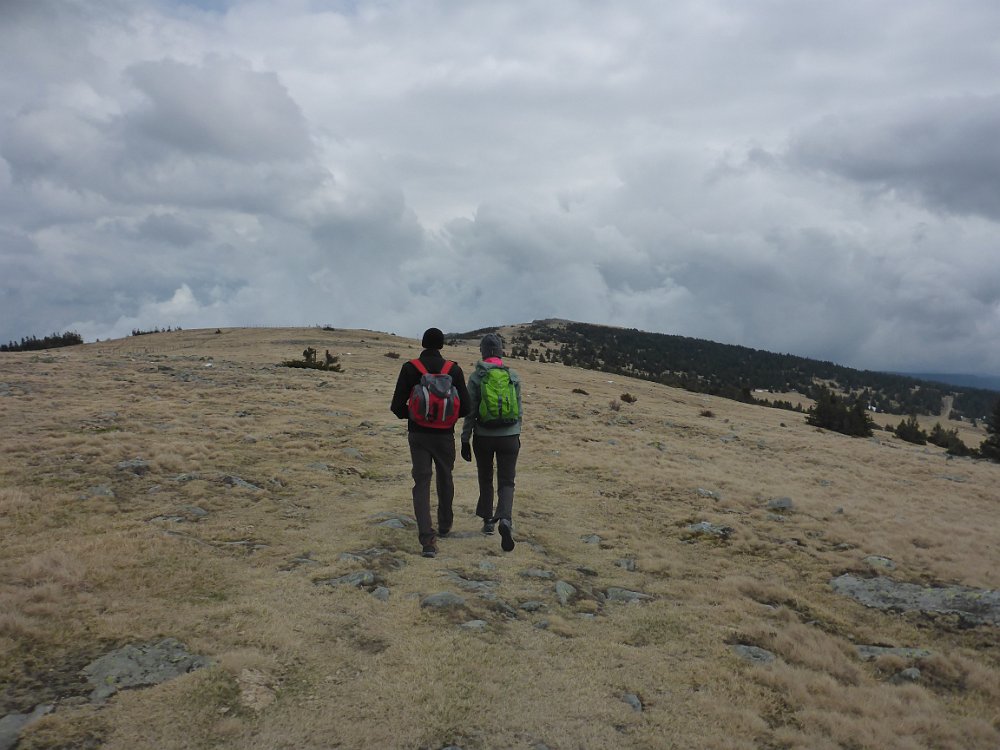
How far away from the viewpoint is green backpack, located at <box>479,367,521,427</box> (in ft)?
26.0

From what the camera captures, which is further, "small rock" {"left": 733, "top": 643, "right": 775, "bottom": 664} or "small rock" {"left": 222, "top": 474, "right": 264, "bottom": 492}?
"small rock" {"left": 222, "top": 474, "right": 264, "bottom": 492}

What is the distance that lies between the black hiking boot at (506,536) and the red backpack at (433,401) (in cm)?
169

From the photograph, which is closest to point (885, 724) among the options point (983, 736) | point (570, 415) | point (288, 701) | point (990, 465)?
point (983, 736)

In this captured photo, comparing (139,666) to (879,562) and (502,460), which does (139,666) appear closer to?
(502,460)

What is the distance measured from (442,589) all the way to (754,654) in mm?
3452

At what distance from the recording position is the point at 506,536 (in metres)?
8.12

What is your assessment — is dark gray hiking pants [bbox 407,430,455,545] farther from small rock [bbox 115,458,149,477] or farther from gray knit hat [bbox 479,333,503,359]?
small rock [bbox 115,458,149,477]

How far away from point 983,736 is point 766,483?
1031 centimetres

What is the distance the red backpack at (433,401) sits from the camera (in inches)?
293

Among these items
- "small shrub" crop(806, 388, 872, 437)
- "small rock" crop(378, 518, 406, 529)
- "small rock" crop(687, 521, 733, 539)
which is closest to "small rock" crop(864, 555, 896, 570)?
"small rock" crop(687, 521, 733, 539)

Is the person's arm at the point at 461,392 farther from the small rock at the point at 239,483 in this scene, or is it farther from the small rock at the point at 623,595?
the small rock at the point at 239,483

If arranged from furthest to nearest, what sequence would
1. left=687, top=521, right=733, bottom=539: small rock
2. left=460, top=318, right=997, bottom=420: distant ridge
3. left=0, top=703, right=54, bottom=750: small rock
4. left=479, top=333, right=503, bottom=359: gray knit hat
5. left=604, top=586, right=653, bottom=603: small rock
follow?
left=460, top=318, right=997, bottom=420: distant ridge → left=687, top=521, right=733, bottom=539: small rock → left=479, top=333, right=503, bottom=359: gray knit hat → left=604, top=586, right=653, bottom=603: small rock → left=0, top=703, right=54, bottom=750: small rock

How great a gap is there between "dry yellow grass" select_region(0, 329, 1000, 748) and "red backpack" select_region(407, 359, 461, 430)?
1.89 m

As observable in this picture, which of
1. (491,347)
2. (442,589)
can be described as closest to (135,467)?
(442,589)
